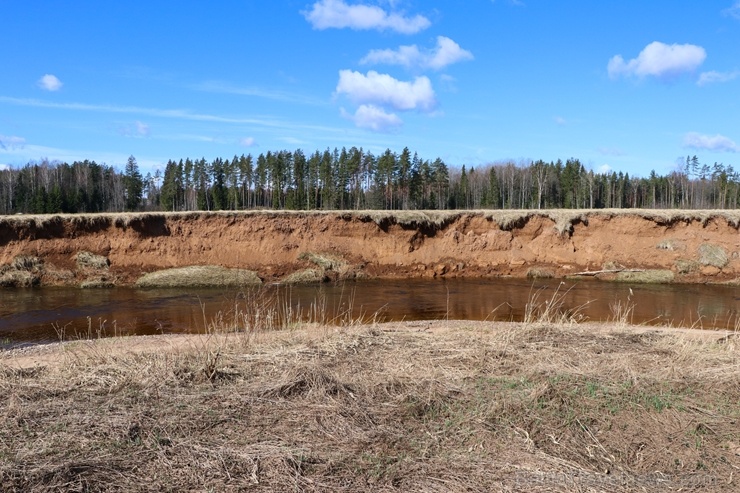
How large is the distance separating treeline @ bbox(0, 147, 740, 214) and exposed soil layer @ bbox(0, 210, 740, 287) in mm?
31894

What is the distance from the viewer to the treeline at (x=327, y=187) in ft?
195

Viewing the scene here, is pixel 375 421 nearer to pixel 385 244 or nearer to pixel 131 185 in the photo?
pixel 385 244

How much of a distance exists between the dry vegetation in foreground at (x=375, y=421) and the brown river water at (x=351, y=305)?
245 inches

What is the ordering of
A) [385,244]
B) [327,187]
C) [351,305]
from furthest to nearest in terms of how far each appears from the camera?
[327,187]
[385,244]
[351,305]

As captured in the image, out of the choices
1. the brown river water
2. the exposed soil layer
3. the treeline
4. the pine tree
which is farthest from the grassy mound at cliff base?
the pine tree

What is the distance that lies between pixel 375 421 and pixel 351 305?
10743 millimetres

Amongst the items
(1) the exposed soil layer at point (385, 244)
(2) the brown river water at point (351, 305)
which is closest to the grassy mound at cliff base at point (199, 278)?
(1) the exposed soil layer at point (385, 244)

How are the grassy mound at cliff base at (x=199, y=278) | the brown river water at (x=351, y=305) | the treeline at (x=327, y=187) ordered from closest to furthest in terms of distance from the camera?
1. the brown river water at (x=351, y=305)
2. the grassy mound at cliff base at (x=199, y=278)
3. the treeline at (x=327, y=187)

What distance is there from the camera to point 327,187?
59.0 m

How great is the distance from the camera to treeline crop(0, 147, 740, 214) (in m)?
59.4

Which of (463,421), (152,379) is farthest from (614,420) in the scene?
(152,379)

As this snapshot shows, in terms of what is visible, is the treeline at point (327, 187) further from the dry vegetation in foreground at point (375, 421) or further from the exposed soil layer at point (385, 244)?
the dry vegetation in foreground at point (375, 421)

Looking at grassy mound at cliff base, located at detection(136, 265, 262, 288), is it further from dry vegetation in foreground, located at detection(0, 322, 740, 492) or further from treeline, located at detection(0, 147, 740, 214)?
treeline, located at detection(0, 147, 740, 214)

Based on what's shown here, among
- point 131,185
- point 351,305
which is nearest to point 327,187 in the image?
point 131,185
